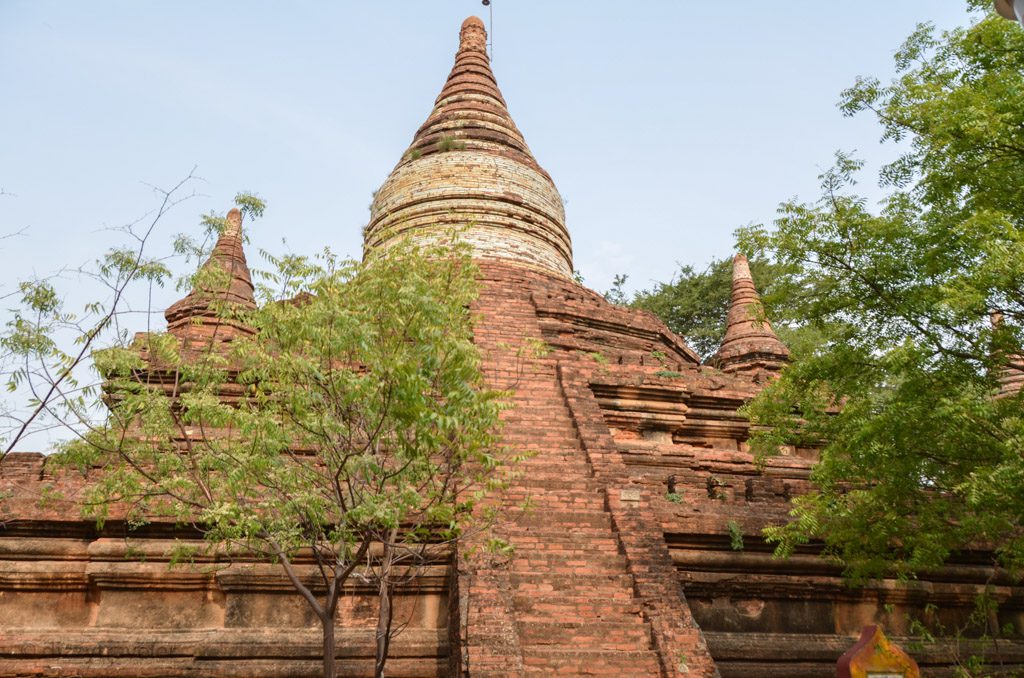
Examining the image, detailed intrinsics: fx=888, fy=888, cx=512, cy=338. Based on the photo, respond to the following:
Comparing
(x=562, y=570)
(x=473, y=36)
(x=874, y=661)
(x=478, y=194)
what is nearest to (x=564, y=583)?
(x=562, y=570)

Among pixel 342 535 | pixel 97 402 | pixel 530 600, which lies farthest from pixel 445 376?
pixel 97 402

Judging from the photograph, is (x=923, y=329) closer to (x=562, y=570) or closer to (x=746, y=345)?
(x=562, y=570)

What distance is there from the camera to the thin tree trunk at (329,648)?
5852 mm

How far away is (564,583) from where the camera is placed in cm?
703

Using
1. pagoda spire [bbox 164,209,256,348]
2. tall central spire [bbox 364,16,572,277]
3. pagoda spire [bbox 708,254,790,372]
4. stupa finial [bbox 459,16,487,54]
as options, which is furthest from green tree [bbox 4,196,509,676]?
stupa finial [bbox 459,16,487,54]

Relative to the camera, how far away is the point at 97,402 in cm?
669

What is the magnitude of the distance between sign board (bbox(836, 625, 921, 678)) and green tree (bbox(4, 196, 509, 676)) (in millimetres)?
2687

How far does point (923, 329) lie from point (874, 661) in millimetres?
2807

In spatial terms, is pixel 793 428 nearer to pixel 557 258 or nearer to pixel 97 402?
pixel 97 402

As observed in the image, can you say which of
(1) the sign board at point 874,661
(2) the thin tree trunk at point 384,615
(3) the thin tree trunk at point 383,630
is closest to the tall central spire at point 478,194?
(2) the thin tree trunk at point 384,615

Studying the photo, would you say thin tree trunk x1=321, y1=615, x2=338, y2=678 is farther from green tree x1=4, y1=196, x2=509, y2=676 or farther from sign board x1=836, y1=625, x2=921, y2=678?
sign board x1=836, y1=625, x2=921, y2=678

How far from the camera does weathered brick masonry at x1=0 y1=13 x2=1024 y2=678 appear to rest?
6727mm

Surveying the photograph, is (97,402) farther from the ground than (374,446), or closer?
farther from the ground

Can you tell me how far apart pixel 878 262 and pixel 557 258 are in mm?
7723
